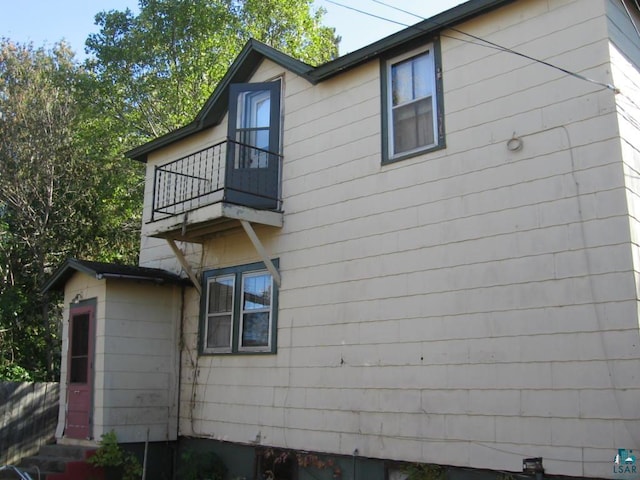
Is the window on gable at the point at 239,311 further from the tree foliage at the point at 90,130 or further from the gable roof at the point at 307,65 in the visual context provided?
the tree foliage at the point at 90,130

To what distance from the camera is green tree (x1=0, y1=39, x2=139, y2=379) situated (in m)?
19.7

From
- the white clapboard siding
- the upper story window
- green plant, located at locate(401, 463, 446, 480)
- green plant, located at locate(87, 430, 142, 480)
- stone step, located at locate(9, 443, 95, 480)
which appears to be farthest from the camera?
stone step, located at locate(9, 443, 95, 480)

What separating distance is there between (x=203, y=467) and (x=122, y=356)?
2373 mm

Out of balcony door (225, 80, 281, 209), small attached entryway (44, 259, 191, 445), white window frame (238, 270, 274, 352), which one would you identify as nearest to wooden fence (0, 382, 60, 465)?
small attached entryway (44, 259, 191, 445)

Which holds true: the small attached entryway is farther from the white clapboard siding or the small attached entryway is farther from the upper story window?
the upper story window

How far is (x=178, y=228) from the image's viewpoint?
35.0 ft

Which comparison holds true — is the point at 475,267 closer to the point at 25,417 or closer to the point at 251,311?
the point at 251,311

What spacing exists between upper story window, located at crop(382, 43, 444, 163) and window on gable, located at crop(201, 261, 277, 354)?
301cm

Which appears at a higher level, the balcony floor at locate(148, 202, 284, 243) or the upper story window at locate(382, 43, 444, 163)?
the upper story window at locate(382, 43, 444, 163)

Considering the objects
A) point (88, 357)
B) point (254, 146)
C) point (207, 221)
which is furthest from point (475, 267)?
point (88, 357)

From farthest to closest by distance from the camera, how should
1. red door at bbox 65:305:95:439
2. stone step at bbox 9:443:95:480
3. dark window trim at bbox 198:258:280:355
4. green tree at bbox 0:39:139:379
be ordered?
green tree at bbox 0:39:139:379, red door at bbox 65:305:95:439, stone step at bbox 9:443:95:480, dark window trim at bbox 198:258:280:355

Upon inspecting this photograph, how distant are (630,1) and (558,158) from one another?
239 cm

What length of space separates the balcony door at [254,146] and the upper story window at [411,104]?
7.14 feet

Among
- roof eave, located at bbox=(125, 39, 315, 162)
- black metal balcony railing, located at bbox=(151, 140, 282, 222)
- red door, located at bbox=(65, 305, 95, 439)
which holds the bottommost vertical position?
red door, located at bbox=(65, 305, 95, 439)
